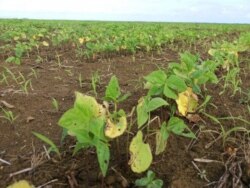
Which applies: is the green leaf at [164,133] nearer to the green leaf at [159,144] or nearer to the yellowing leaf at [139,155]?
the green leaf at [159,144]

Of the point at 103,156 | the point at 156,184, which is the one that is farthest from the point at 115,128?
the point at 156,184

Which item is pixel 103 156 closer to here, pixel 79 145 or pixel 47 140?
pixel 79 145

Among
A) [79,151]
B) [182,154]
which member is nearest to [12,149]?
[79,151]

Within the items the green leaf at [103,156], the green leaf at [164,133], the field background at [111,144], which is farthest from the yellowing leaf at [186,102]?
the green leaf at [103,156]

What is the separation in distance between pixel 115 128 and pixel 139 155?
14 centimetres

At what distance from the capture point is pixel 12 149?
1960mm

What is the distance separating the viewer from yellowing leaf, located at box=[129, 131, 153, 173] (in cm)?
159

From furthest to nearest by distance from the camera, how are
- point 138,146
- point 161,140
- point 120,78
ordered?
point 120,78 < point 161,140 < point 138,146

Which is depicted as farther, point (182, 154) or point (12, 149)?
point (12, 149)

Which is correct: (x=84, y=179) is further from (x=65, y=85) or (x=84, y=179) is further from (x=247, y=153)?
(x=65, y=85)

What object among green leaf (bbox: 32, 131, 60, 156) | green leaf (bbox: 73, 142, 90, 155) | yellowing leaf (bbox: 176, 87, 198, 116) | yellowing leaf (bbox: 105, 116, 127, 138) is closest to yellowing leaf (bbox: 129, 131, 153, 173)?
yellowing leaf (bbox: 105, 116, 127, 138)

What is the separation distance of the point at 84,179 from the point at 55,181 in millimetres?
116

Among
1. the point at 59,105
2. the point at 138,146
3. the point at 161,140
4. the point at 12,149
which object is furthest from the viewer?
the point at 59,105

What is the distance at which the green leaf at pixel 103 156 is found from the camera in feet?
5.05
